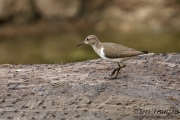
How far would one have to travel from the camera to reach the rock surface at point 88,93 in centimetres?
620

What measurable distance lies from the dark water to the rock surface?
19.5 ft

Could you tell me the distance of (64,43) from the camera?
54.2ft

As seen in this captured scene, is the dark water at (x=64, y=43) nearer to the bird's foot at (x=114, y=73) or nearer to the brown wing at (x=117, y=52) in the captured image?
the bird's foot at (x=114, y=73)

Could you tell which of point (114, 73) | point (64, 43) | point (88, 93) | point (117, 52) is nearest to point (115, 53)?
point (117, 52)

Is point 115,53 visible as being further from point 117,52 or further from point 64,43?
point 64,43

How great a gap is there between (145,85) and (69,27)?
42.2 ft

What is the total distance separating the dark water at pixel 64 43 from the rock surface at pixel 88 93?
5.95m

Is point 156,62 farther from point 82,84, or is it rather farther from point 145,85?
point 82,84

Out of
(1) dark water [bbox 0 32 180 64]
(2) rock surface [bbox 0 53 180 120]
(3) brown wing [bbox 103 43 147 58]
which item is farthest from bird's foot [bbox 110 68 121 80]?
(1) dark water [bbox 0 32 180 64]

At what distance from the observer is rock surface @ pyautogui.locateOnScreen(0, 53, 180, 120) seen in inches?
244

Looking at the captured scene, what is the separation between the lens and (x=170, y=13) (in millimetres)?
19984

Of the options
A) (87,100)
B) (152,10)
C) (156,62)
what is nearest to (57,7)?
(152,10)

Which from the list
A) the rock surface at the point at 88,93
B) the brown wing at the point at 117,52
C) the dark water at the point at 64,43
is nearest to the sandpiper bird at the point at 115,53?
the brown wing at the point at 117,52

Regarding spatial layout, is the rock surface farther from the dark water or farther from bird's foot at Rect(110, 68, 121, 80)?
the dark water
